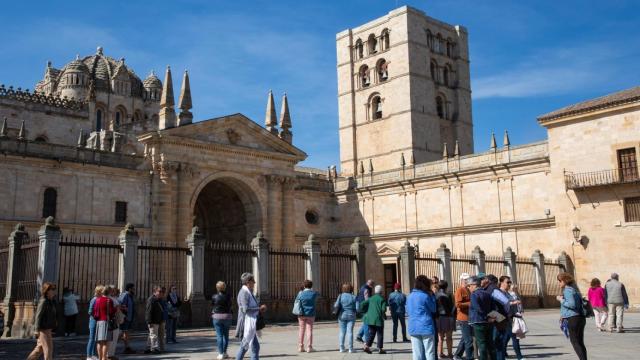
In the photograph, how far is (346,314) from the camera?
45.6ft

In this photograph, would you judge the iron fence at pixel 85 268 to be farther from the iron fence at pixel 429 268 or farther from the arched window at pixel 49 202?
the iron fence at pixel 429 268

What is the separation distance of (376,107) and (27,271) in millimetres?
40693

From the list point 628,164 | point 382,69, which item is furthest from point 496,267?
point 382,69

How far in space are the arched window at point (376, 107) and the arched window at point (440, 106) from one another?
5149 mm

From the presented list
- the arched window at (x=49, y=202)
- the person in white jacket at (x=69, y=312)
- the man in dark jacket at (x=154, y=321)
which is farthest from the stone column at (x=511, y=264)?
the arched window at (x=49, y=202)

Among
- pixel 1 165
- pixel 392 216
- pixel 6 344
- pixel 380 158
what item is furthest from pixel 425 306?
pixel 380 158

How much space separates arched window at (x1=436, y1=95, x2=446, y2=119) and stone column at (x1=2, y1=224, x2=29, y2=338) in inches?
1671

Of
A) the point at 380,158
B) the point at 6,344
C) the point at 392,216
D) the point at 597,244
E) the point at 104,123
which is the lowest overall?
the point at 6,344

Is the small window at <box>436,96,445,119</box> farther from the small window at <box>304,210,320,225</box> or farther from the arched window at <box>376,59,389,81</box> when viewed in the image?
the small window at <box>304,210,320,225</box>

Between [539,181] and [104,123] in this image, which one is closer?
[539,181]

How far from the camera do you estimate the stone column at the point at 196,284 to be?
73.9 ft

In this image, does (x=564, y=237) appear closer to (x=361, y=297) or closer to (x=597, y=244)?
(x=597, y=244)

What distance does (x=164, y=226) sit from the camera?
3303 cm

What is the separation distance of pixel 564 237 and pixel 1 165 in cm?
2689
